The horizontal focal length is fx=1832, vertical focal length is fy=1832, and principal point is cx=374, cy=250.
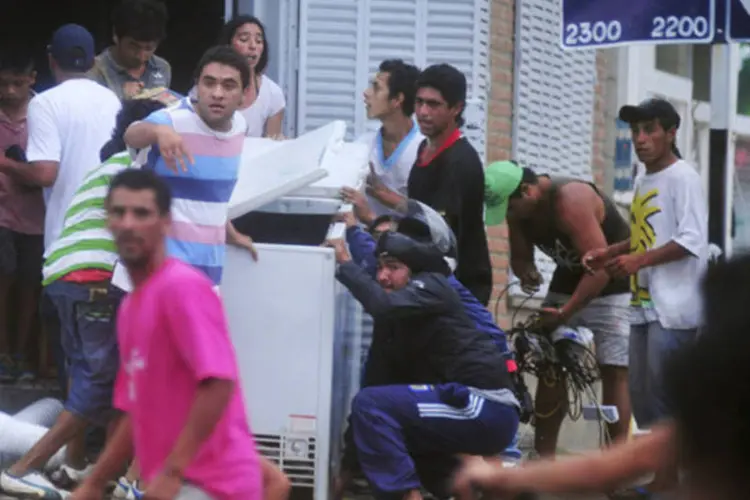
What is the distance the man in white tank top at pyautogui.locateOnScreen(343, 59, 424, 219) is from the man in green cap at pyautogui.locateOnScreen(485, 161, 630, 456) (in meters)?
0.55

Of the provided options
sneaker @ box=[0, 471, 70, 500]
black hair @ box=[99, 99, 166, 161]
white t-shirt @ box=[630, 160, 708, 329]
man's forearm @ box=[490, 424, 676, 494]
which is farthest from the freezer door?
man's forearm @ box=[490, 424, 676, 494]

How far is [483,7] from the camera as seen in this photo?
1081 cm

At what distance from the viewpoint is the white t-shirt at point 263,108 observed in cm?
916

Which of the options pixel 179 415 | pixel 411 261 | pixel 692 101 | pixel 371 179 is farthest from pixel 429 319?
pixel 692 101

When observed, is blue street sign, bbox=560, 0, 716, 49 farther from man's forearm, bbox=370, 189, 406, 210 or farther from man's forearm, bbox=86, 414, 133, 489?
man's forearm, bbox=86, 414, 133, 489

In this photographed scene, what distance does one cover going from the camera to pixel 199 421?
4441 millimetres

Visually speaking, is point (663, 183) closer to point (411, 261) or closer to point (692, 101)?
point (411, 261)

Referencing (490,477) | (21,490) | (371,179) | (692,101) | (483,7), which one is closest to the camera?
(490,477)

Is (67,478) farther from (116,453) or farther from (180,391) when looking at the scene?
(180,391)

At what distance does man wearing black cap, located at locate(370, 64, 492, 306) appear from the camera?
26.8 ft

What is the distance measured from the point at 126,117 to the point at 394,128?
1744 millimetres

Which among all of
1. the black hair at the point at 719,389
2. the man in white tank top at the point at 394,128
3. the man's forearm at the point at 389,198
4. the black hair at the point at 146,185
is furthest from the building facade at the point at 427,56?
the black hair at the point at 719,389

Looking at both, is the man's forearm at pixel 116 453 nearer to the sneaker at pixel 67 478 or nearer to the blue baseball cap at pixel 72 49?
the sneaker at pixel 67 478

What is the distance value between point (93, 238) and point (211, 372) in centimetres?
315
